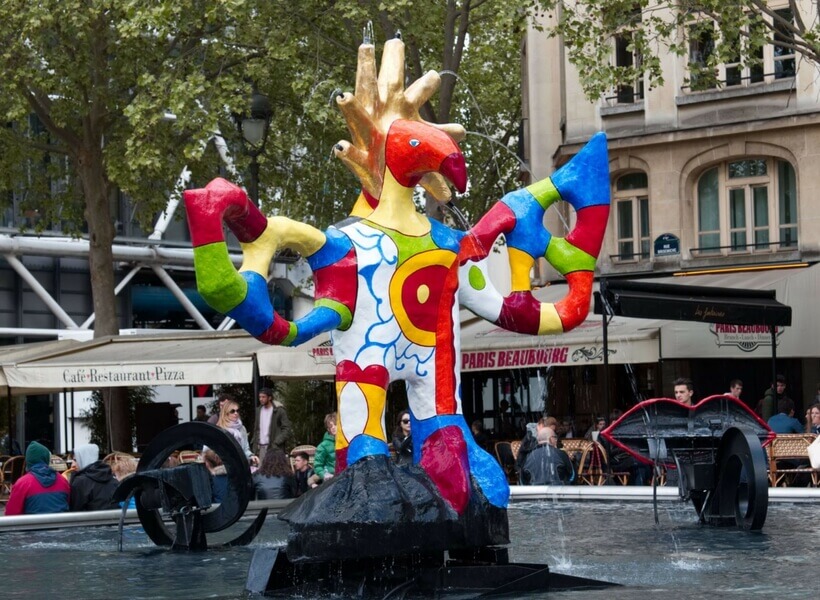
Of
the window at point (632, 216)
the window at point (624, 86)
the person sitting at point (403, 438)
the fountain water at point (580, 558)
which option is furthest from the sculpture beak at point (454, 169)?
the window at point (632, 216)

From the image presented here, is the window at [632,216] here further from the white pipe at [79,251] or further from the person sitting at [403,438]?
the person sitting at [403,438]

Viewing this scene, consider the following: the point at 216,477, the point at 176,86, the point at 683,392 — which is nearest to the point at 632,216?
the point at 176,86

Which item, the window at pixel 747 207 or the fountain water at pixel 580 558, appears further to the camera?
the window at pixel 747 207

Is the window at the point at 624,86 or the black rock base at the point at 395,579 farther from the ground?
the window at the point at 624,86

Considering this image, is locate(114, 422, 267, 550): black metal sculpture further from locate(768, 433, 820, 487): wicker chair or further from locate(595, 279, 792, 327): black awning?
locate(595, 279, 792, 327): black awning

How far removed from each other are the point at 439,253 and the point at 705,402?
11.6 feet

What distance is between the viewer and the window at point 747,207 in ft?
95.1

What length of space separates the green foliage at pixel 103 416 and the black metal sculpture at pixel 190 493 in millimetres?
16537

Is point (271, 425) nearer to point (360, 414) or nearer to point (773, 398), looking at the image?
point (773, 398)

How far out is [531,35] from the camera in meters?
33.4

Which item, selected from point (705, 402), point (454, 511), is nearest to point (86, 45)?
point (705, 402)

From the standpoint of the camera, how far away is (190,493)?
40.5 feet

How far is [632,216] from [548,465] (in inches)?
601

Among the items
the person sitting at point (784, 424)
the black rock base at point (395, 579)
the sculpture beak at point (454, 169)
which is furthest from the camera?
the person sitting at point (784, 424)
